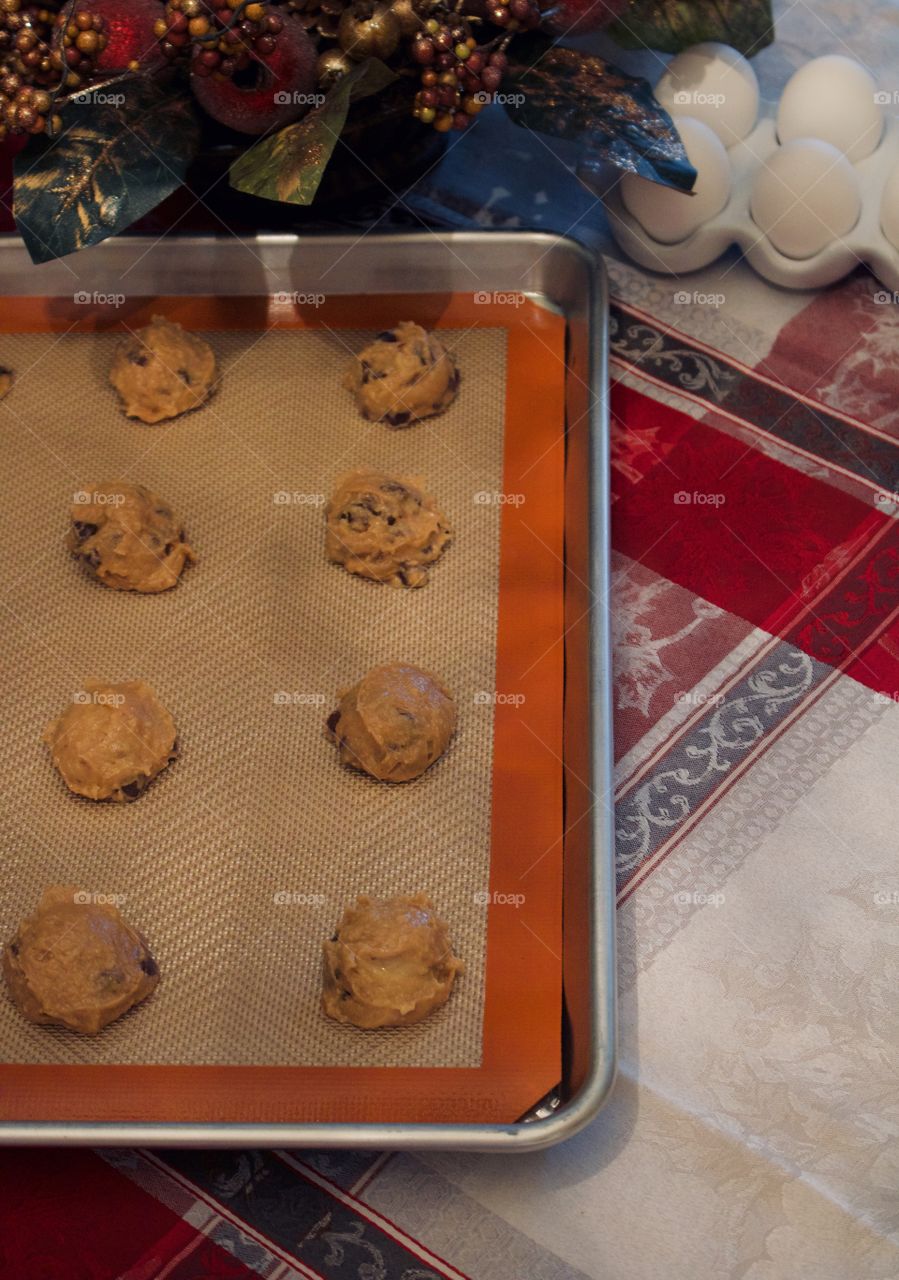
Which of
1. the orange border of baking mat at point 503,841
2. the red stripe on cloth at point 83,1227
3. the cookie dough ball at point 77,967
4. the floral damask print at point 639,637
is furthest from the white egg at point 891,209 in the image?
the red stripe on cloth at point 83,1227

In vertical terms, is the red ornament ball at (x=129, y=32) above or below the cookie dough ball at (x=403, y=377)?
above

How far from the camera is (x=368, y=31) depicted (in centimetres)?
123

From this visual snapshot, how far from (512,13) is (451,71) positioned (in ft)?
0.31

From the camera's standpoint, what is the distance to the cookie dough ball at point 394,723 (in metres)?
1.16

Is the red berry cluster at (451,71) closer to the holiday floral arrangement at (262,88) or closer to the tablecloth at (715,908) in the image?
the holiday floral arrangement at (262,88)

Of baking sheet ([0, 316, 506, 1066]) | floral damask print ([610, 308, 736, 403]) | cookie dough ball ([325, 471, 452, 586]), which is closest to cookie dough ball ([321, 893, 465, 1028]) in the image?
baking sheet ([0, 316, 506, 1066])

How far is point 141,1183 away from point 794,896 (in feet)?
1.99

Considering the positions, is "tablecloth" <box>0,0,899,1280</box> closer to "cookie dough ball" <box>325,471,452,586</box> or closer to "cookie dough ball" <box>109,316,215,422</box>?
"cookie dough ball" <box>325,471,452,586</box>

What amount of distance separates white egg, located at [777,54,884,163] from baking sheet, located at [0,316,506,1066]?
45cm

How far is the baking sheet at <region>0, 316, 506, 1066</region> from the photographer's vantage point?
1.09 meters

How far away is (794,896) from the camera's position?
1156mm

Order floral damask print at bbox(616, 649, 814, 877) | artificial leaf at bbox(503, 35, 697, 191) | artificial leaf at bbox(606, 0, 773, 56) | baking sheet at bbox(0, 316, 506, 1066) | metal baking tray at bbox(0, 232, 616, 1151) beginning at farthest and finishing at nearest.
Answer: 1. artificial leaf at bbox(606, 0, 773, 56)
2. artificial leaf at bbox(503, 35, 697, 191)
3. floral damask print at bbox(616, 649, 814, 877)
4. baking sheet at bbox(0, 316, 506, 1066)
5. metal baking tray at bbox(0, 232, 616, 1151)

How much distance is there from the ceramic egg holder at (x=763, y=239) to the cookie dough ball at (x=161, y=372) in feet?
1.73

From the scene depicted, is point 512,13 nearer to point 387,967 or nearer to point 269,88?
point 269,88
